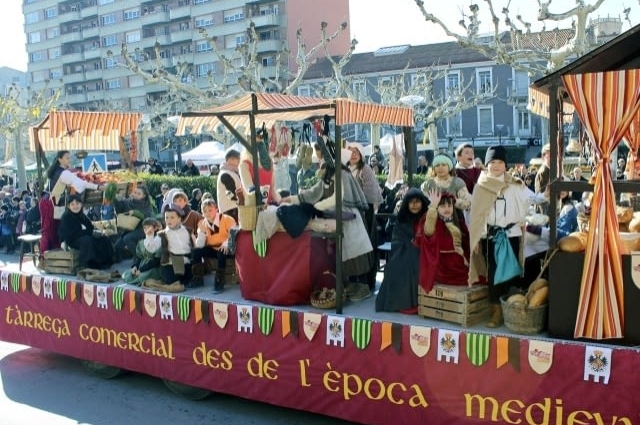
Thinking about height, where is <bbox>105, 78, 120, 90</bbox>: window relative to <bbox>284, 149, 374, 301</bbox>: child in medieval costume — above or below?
above

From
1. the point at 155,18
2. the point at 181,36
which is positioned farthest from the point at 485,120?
the point at 155,18

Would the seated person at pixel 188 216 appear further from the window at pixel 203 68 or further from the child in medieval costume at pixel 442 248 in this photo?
the window at pixel 203 68

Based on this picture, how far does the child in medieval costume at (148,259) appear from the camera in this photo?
21.3 ft

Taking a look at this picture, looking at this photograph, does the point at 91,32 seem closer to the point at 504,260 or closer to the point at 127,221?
the point at 127,221

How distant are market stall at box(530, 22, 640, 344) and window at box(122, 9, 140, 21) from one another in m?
59.2

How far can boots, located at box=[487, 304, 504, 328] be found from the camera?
473cm

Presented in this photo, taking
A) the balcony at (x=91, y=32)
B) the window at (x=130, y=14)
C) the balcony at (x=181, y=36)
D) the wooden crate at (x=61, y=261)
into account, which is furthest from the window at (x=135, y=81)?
the wooden crate at (x=61, y=261)

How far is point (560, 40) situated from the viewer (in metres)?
30.9

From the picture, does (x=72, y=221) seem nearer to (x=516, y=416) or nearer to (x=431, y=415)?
(x=431, y=415)

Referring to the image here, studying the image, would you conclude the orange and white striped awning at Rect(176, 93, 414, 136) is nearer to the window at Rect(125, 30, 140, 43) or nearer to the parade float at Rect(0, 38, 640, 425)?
the parade float at Rect(0, 38, 640, 425)

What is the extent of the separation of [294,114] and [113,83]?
187ft

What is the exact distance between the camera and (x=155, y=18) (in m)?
55.9

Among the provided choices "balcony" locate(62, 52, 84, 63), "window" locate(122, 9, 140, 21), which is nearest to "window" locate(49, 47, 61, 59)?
"balcony" locate(62, 52, 84, 63)

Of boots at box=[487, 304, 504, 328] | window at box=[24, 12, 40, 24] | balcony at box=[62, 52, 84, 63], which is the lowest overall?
boots at box=[487, 304, 504, 328]
